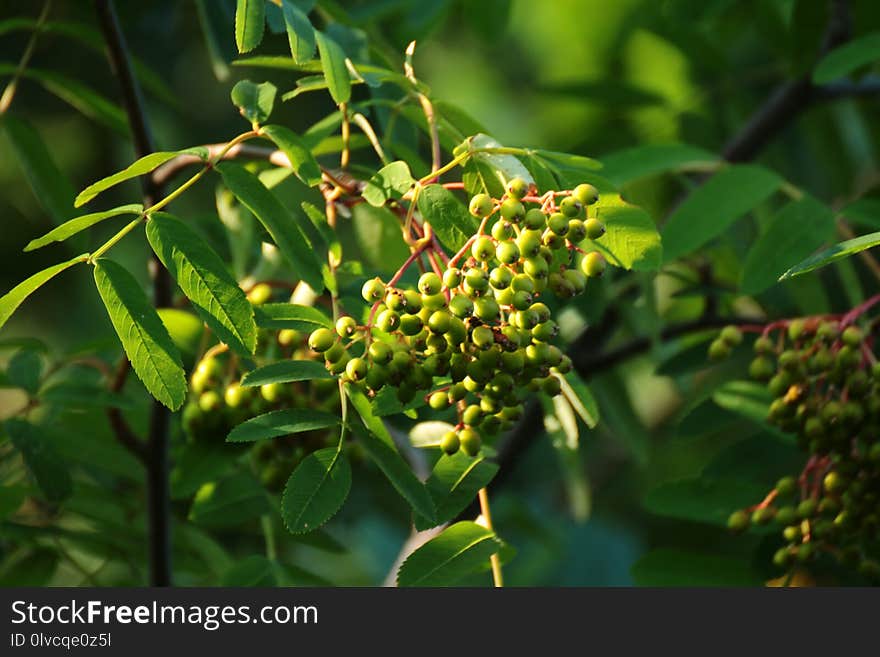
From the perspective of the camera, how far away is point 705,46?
2338 millimetres

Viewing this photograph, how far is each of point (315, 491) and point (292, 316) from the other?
18cm

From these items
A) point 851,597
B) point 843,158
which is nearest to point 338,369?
point 851,597

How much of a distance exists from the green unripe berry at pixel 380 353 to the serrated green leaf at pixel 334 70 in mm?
274

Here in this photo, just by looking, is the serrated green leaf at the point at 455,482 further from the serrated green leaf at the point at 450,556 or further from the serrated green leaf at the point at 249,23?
the serrated green leaf at the point at 249,23

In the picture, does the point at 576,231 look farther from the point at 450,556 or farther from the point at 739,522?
the point at 739,522

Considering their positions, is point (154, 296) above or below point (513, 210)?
above

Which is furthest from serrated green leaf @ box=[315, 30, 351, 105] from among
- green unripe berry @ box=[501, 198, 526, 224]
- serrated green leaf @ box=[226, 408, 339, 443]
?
serrated green leaf @ box=[226, 408, 339, 443]

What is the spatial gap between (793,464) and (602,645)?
1376mm

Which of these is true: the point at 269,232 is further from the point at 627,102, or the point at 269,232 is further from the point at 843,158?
the point at 843,158

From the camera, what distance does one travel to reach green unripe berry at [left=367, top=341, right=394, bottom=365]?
1.13 meters

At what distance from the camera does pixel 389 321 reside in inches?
44.4

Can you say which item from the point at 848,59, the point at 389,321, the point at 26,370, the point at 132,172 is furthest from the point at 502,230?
the point at 848,59

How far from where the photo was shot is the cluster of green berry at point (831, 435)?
140 centimetres

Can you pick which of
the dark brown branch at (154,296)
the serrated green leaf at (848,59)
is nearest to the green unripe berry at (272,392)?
the dark brown branch at (154,296)
